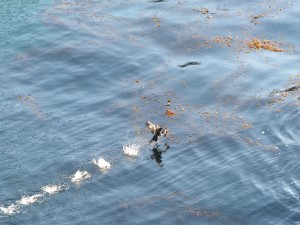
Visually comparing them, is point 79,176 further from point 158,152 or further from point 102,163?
point 158,152

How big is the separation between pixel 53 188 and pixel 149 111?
41.6 ft

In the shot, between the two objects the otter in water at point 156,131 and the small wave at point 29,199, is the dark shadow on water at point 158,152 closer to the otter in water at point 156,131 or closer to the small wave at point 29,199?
the otter in water at point 156,131

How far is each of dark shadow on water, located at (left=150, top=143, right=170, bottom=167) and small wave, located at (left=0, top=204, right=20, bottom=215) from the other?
9.77 meters

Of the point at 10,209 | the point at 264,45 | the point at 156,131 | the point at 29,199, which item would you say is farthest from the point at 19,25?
the point at 10,209

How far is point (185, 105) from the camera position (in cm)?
4628

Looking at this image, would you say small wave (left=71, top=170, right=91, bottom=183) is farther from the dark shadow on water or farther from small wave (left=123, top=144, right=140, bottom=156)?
the dark shadow on water

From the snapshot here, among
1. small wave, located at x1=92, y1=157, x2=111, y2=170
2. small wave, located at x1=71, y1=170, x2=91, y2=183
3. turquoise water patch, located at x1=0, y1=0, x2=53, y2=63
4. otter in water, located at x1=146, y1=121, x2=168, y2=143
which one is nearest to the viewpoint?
small wave, located at x1=71, y1=170, x2=91, y2=183

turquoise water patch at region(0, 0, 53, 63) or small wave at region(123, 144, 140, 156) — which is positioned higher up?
small wave at region(123, 144, 140, 156)

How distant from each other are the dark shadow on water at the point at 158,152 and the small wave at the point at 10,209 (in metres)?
9.77

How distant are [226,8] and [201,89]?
1951cm

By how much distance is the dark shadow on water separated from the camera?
38.6 meters

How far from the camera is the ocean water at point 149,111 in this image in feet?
112

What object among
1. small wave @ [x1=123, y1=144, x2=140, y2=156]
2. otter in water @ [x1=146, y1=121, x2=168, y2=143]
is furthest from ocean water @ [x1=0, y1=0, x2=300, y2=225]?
otter in water @ [x1=146, y1=121, x2=168, y2=143]

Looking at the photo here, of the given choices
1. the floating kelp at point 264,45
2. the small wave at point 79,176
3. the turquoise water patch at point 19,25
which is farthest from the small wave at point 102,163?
the floating kelp at point 264,45
